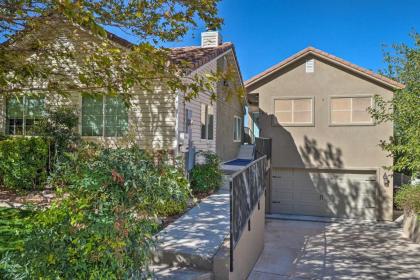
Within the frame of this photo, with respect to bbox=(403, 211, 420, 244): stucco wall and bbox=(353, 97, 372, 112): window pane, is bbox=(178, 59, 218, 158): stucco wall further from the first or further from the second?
bbox=(403, 211, 420, 244): stucco wall

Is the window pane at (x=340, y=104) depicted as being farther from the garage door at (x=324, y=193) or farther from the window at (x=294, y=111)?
the garage door at (x=324, y=193)

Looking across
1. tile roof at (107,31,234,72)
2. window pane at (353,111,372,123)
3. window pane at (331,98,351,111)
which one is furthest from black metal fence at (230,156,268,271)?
window pane at (353,111,372,123)

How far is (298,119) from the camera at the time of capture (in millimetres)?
16078

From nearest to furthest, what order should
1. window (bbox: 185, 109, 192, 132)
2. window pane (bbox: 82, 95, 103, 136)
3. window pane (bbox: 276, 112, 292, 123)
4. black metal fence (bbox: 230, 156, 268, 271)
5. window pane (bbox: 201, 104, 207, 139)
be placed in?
black metal fence (bbox: 230, 156, 268, 271) < window (bbox: 185, 109, 192, 132) < window pane (bbox: 82, 95, 103, 136) < window pane (bbox: 201, 104, 207, 139) < window pane (bbox: 276, 112, 292, 123)

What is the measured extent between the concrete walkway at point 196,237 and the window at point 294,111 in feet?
28.3

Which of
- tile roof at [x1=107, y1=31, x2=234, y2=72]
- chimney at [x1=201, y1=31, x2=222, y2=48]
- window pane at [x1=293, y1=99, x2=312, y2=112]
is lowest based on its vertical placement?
window pane at [x1=293, y1=99, x2=312, y2=112]

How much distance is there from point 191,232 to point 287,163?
427 inches

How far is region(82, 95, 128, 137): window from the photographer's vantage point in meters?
10.9

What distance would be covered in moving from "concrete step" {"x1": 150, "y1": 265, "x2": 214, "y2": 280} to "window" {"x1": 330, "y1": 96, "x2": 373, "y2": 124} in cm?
1275

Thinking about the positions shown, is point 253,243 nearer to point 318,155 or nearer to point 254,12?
point 318,155

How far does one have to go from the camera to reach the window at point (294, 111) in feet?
52.4

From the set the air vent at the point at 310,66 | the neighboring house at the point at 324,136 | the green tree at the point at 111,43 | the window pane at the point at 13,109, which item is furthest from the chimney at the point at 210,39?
the green tree at the point at 111,43

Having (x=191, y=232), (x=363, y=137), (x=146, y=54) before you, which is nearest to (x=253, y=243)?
(x=191, y=232)

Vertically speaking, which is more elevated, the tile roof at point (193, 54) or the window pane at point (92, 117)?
the tile roof at point (193, 54)
